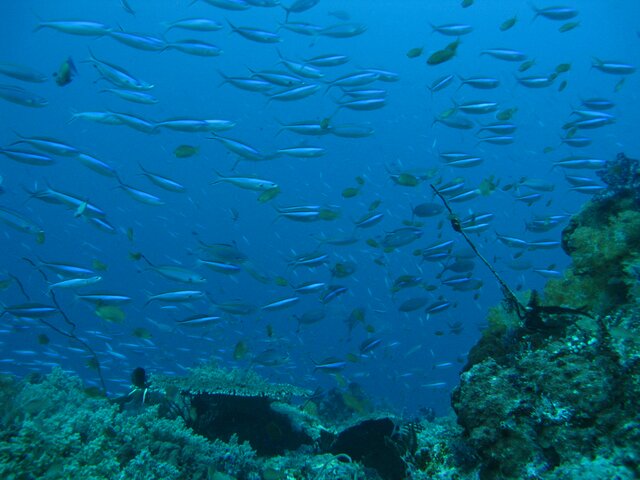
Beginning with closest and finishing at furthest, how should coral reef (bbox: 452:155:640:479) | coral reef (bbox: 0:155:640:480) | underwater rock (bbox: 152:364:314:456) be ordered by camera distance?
coral reef (bbox: 452:155:640:479), coral reef (bbox: 0:155:640:480), underwater rock (bbox: 152:364:314:456)

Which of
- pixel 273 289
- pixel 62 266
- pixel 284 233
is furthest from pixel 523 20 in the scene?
pixel 62 266

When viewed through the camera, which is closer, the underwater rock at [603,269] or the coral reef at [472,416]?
the coral reef at [472,416]

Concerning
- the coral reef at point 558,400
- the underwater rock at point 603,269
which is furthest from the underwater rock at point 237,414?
the underwater rock at point 603,269

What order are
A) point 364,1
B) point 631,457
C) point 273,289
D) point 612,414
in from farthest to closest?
point 364,1 → point 273,289 → point 612,414 → point 631,457

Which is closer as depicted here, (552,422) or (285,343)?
(552,422)

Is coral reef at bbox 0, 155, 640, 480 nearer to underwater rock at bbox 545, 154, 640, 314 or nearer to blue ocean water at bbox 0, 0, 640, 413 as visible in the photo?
underwater rock at bbox 545, 154, 640, 314

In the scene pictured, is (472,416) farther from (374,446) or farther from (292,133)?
(292,133)

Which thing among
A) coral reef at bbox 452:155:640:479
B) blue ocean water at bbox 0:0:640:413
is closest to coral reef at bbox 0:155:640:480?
coral reef at bbox 452:155:640:479

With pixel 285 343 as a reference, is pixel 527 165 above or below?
below

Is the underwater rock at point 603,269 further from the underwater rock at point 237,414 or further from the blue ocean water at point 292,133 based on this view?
the blue ocean water at point 292,133

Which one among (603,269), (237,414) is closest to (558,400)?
(603,269)

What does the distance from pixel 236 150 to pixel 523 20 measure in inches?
3522

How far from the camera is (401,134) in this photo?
3578 inches

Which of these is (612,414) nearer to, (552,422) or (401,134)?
(552,422)
